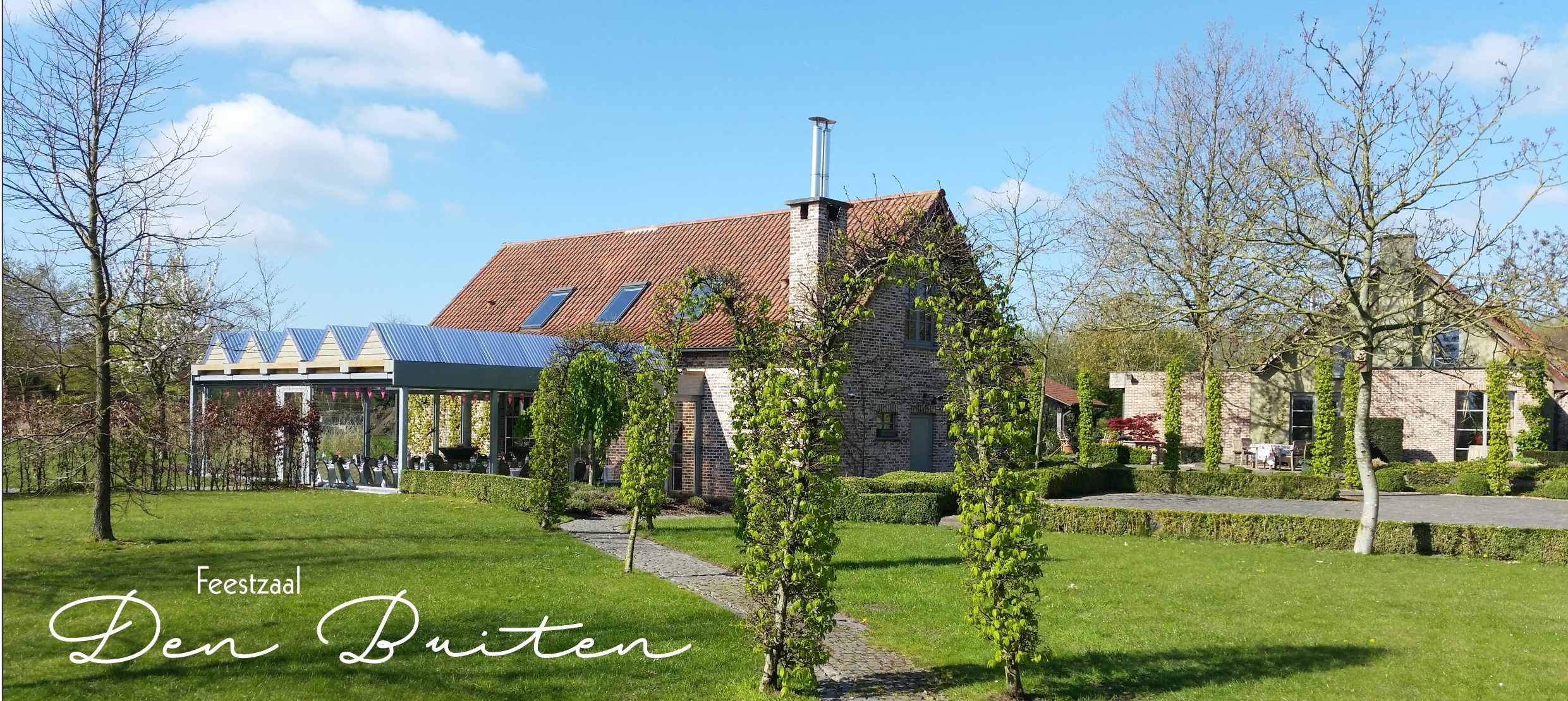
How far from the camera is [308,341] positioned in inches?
906

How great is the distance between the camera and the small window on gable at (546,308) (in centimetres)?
2852

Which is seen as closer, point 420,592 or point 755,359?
point 755,359

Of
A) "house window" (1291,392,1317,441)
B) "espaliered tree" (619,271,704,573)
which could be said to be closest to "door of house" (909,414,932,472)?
"espaliered tree" (619,271,704,573)

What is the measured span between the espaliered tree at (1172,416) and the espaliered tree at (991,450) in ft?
70.2

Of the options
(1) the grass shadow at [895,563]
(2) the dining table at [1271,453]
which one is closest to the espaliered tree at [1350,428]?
(2) the dining table at [1271,453]

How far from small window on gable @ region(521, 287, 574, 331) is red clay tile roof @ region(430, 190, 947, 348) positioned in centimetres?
20

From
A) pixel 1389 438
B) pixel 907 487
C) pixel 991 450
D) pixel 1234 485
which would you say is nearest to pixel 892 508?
pixel 907 487

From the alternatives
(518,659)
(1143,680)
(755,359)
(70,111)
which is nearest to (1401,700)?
(1143,680)

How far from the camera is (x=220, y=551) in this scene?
39.8 ft

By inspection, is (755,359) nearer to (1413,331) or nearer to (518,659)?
(518,659)

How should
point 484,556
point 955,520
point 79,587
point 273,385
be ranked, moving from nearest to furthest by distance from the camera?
1. point 79,587
2. point 484,556
3. point 955,520
4. point 273,385

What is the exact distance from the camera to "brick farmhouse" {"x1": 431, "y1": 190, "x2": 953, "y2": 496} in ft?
73.7

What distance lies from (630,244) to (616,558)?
699 inches

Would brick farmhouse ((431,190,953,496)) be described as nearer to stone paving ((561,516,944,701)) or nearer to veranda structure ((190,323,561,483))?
veranda structure ((190,323,561,483))
